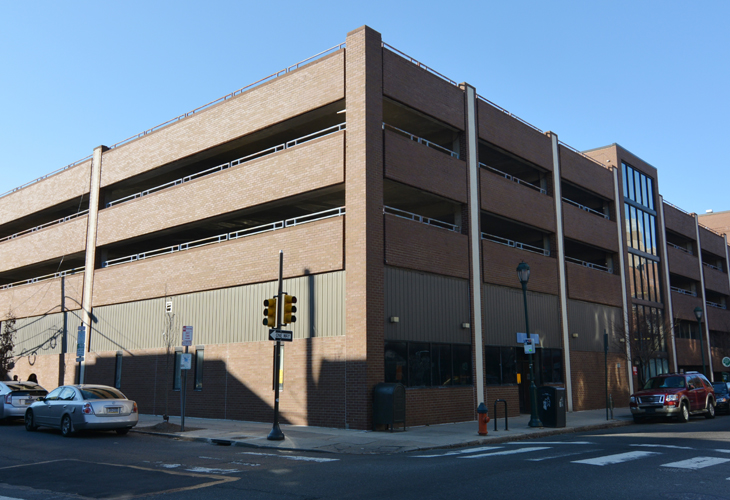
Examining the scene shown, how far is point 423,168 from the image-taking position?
77.5 ft

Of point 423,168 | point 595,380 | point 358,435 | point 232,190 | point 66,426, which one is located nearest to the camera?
point 358,435

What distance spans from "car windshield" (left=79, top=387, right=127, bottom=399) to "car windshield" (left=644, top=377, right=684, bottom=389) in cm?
1966

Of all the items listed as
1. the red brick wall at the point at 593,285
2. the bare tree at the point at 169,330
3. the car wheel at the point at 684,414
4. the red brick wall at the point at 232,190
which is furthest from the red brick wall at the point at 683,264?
the bare tree at the point at 169,330

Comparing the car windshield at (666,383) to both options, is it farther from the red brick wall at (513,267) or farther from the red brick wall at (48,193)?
the red brick wall at (48,193)

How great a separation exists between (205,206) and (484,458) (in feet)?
58.4

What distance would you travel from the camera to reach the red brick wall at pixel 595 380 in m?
30.4

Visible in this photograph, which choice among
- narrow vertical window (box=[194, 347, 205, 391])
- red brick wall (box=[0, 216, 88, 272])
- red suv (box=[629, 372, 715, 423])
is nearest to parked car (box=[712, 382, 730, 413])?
red suv (box=[629, 372, 715, 423])

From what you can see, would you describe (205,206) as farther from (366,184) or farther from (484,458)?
(484,458)

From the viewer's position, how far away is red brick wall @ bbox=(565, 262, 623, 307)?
31.2 m

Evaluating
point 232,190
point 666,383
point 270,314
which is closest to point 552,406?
point 666,383

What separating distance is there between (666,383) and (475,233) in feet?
30.9

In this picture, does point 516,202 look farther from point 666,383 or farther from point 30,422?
point 30,422

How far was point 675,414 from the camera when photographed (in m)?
23.4

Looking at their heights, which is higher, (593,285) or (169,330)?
(593,285)
